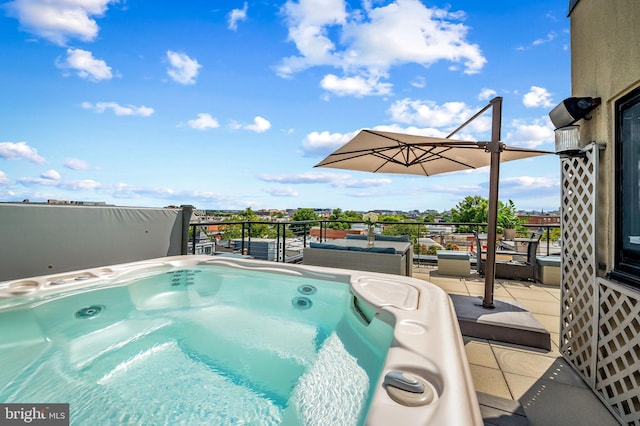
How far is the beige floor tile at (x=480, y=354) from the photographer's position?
2160 millimetres

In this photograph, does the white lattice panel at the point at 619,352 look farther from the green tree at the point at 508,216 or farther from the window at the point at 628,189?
the green tree at the point at 508,216

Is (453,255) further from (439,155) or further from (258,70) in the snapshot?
(258,70)

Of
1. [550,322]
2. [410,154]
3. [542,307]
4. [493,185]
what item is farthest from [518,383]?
[410,154]

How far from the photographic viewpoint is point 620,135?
1.77 metres

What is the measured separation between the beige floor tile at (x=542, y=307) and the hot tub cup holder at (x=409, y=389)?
10.1 ft

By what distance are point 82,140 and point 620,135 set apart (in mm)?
7817

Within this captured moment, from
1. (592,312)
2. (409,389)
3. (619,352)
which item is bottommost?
(619,352)

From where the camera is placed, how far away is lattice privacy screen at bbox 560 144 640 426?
5.22ft

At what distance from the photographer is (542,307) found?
10.8 ft

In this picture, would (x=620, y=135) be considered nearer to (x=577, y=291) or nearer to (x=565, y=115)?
(x=565, y=115)

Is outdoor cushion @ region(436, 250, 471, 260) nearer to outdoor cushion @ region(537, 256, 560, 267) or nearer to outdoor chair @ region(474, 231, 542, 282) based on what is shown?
outdoor chair @ region(474, 231, 542, 282)

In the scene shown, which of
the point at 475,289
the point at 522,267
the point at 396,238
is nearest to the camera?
the point at 475,289

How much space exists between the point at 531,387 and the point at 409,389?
164 cm

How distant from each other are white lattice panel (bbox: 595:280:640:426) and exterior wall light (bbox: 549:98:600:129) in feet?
3.89
